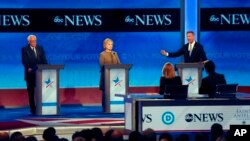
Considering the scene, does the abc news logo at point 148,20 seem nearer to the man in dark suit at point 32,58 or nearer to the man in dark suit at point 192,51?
the man in dark suit at point 192,51

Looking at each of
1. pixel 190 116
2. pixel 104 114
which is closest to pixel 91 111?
pixel 104 114

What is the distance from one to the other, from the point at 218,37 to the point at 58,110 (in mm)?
4596

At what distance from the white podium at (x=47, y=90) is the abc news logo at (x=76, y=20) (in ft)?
8.18

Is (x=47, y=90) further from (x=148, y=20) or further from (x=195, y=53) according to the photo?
(x=148, y=20)

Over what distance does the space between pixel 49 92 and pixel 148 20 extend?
3.57 m

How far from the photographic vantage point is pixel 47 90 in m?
14.2

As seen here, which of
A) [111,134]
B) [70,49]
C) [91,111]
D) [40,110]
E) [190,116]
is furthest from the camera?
[70,49]

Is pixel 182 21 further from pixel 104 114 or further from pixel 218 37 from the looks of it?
pixel 104 114

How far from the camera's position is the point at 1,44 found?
53.4ft

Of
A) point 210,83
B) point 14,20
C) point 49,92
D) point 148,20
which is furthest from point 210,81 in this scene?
point 14,20

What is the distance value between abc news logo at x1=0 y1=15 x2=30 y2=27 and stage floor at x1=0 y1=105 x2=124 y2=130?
5.91 feet

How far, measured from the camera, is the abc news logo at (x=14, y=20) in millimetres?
16156

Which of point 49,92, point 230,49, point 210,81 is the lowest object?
point 49,92

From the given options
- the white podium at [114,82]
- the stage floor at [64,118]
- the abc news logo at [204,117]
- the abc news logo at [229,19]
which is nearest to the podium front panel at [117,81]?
the white podium at [114,82]
